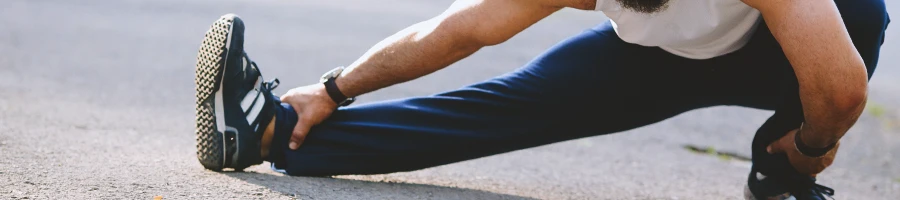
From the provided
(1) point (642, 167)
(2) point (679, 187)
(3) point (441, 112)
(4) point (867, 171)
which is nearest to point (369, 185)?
(3) point (441, 112)

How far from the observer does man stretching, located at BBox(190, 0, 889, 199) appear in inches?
116

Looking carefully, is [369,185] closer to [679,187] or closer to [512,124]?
[512,124]

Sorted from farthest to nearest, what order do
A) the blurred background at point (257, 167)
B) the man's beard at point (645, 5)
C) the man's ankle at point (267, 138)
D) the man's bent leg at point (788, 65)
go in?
1. the man's ankle at point (267, 138)
2. the blurred background at point (257, 167)
3. the man's bent leg at point (788, 65)
4. the man's beard at point (645, 5)

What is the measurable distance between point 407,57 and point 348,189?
422 mm

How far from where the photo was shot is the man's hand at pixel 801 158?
3121mm

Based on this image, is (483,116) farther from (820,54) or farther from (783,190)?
(820,54)

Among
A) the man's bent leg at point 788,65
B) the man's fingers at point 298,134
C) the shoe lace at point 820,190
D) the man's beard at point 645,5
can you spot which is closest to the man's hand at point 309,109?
the man's fingers at point 298,134

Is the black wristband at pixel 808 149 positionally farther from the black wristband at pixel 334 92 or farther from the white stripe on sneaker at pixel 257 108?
the white stripe on sneaker at pixel 257 108

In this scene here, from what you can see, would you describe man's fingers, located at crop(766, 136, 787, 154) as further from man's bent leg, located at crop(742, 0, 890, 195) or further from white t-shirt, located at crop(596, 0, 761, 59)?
white t-shirt, located at crop(596, 0, 761, 59)

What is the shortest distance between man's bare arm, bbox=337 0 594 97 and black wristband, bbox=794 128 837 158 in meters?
0.84

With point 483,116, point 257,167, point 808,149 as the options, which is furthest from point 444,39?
point 808,149

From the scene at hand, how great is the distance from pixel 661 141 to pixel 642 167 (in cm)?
79

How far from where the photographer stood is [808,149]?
10.1 ft

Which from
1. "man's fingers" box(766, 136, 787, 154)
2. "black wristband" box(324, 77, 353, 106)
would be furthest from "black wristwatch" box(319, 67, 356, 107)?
"man's fingers" box(766, 136, 787, 154)
